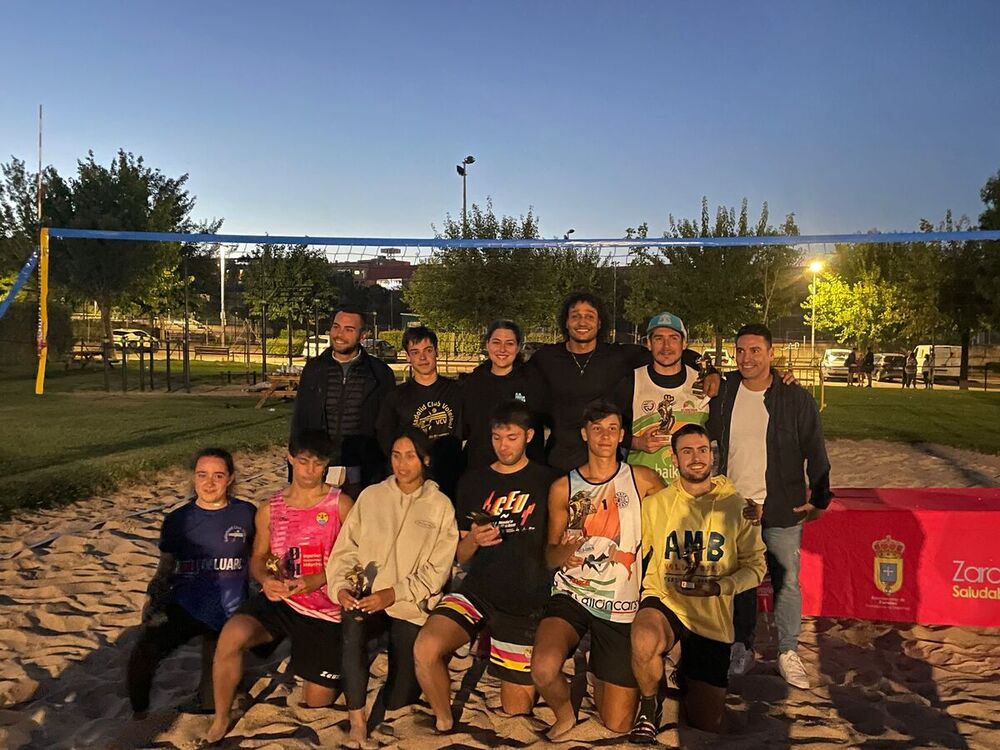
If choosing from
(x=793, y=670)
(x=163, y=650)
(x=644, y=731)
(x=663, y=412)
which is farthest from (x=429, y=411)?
(x=793, y=670)

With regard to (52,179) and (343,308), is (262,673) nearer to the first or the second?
(343,308)

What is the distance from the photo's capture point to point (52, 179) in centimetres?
2850

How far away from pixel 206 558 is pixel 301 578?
1.50 feet

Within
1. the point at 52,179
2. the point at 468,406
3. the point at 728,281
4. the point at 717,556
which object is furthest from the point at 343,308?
the point at 52,179

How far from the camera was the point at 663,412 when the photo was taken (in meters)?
4.14

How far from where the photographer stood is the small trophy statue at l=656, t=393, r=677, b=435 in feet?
13.4

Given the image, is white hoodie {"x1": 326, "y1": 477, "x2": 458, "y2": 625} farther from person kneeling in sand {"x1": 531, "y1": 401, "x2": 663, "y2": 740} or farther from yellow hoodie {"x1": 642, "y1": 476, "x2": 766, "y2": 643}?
yellow hoodie {"x1": 642, "y1": 476, "x2": 766, "y2": 643}

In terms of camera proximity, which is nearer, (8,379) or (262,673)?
(262,673)

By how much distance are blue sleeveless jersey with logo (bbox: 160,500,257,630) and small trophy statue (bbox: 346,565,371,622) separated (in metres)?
0.60

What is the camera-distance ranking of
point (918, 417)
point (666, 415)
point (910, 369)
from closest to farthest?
1. point (666, 415)
2. point (918, 417)
3. point (910, 369)

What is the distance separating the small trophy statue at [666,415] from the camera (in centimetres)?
408

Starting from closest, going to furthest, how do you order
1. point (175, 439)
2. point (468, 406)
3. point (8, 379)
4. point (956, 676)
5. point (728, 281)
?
point (956, 676), point (468, 406), point (175, 439), point (8, 379), point (728, 281)

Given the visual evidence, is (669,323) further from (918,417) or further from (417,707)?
(918,417)

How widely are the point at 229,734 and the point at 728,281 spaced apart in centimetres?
2698
